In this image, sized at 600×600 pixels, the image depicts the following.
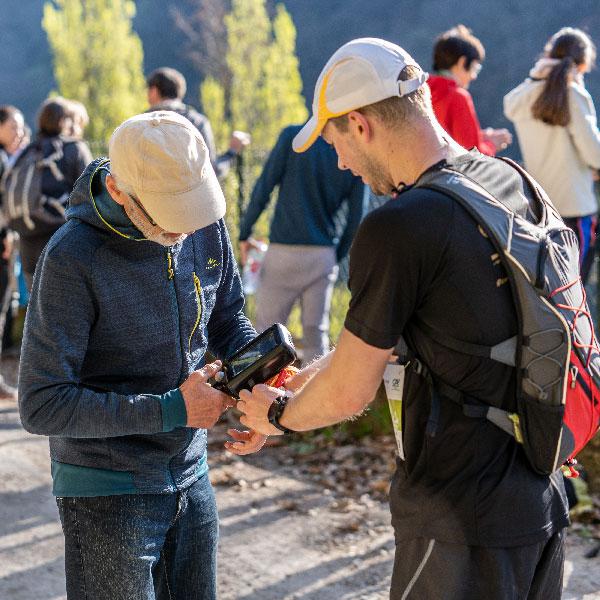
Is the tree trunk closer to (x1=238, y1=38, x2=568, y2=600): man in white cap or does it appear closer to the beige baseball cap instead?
(x1=238, y1=38, x2=568, y2=600): man in white cap

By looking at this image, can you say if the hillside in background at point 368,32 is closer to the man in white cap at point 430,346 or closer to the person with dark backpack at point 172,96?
the person with dark backpack at point 172,96

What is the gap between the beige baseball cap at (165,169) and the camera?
7.41 ft

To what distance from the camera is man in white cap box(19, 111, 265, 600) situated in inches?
90.7

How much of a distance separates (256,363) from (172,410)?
0.26 metres

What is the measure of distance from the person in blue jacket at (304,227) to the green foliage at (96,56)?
2729cm

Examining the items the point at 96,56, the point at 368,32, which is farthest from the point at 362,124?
the point at 368,32

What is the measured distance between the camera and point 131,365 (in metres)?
2.45

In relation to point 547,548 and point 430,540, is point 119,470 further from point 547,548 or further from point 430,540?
point 547,548

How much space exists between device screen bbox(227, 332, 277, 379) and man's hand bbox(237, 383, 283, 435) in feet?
0.23

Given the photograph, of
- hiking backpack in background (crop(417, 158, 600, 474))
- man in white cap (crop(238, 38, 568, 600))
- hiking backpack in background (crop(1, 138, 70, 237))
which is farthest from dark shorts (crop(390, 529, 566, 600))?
hiking backpack in background (crop(1, 138, 70, 237))

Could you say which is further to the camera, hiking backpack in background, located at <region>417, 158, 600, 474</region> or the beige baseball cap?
the beige baseball cap

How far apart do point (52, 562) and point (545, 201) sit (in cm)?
332

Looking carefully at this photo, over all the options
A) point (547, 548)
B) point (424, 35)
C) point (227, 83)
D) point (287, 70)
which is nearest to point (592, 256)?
point (547, 548)

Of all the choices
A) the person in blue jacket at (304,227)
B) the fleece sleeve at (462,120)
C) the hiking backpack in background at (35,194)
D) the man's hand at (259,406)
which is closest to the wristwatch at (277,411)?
the man's hand at (259,406)
